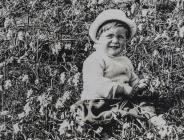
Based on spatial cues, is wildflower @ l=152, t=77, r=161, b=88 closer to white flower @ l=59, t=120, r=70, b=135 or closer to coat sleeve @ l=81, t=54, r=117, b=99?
coat sleeve @ l=81, t=54, r=117, b=99

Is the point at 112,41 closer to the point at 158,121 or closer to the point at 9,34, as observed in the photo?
the point at 158,121

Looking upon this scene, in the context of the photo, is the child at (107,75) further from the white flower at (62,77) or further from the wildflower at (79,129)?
the white flower at (62,77)

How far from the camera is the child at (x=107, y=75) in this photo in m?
3.54

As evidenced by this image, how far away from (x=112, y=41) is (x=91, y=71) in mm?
270

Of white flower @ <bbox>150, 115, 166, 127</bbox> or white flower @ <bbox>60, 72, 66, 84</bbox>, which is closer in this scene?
white flower @ <bbox>150, 115, 166, 127</bbox>

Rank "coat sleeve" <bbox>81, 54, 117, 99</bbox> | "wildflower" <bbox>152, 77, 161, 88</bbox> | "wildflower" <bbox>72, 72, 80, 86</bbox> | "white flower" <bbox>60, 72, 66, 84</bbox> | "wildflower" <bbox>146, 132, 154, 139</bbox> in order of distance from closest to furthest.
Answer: "wildflower" <bbox>146, 132, 154, 139</bbox> → "coat sleeve" <bbox>81, 54, 117, 99</bbox> → "wildflower" <bbox>152, 77, 161, 88</bbox> → "wildflower" <bbox>72, 72, 80, 86</bbox> → "white flower" <bbox>60, 72, 66, 84</bbox>

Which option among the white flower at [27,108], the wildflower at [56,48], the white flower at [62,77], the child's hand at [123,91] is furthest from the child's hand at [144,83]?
the wildflower at [56,48]

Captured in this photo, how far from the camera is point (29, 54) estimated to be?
4695 millimetres

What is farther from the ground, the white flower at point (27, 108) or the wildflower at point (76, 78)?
the wildflower at point (76, 78)

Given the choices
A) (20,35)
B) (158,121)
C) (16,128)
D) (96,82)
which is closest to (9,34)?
(20,35)

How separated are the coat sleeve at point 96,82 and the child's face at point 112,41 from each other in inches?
4.6

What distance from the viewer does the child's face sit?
12.2ft

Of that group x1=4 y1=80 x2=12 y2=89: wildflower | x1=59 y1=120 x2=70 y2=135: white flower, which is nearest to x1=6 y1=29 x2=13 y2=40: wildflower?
x1=4 y1=80 x2=12 y2=89: wildflower

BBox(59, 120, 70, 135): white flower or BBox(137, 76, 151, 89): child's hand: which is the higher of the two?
BBox(137, 76, 151, 89): child's hand
